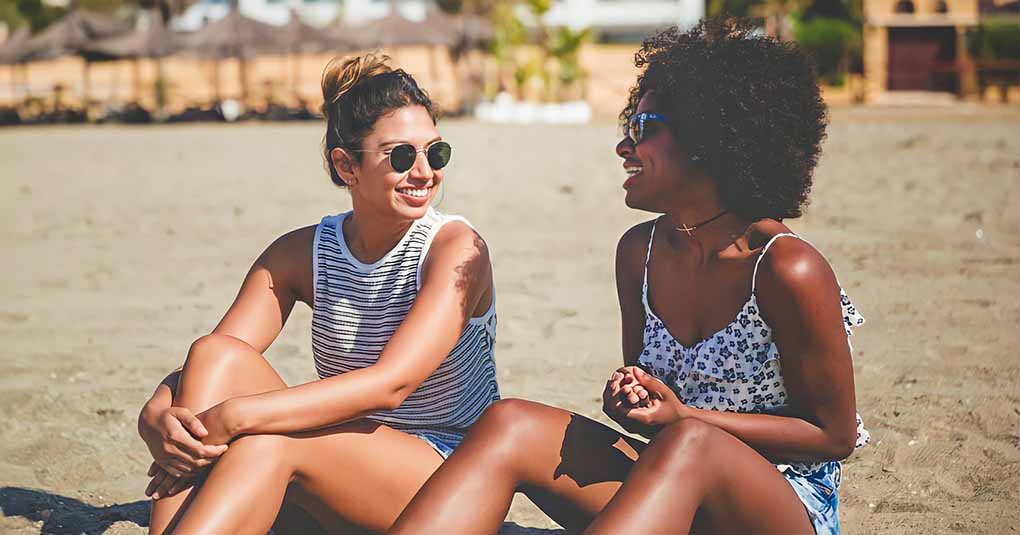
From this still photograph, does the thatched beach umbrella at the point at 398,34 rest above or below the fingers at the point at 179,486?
above

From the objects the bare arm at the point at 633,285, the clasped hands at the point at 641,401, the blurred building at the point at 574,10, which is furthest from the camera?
the blurred building at the point at 574,10

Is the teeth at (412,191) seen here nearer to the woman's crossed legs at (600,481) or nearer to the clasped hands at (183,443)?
the woman's crossed legs at (600,481)

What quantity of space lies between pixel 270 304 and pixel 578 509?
1078mm

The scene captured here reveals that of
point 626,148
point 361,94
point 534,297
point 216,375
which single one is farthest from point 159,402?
point 534,297

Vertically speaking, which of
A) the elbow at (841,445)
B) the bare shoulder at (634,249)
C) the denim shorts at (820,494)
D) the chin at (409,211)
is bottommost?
the denim shorts at (820,494)

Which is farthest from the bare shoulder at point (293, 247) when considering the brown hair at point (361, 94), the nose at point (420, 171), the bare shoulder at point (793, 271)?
the bare shoulder at point (793, 271)

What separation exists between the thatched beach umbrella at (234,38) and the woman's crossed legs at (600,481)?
2392cm

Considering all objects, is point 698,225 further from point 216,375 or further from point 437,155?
point 216,375

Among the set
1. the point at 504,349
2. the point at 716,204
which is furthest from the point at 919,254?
the point at 716,204

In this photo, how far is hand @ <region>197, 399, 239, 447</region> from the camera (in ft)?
8.31

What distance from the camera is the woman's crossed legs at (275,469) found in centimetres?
248

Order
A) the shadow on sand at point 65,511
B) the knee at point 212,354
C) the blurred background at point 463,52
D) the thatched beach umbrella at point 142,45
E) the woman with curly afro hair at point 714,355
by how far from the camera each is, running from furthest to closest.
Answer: the blurred background at point 463,52 < the thatched beach umbrella at point 142,45 < the shadow on sand at point 65,511 < the knee at point 212,354 < the woman with curly afro hair at point 714,355

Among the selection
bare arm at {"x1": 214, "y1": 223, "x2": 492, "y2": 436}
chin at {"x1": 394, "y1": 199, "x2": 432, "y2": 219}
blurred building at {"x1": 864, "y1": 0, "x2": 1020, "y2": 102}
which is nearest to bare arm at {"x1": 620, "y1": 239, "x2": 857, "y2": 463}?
bare arm at {"x1": 214, "y1": 223, "x2": 492, "y2": 436}

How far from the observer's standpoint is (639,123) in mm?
2652
